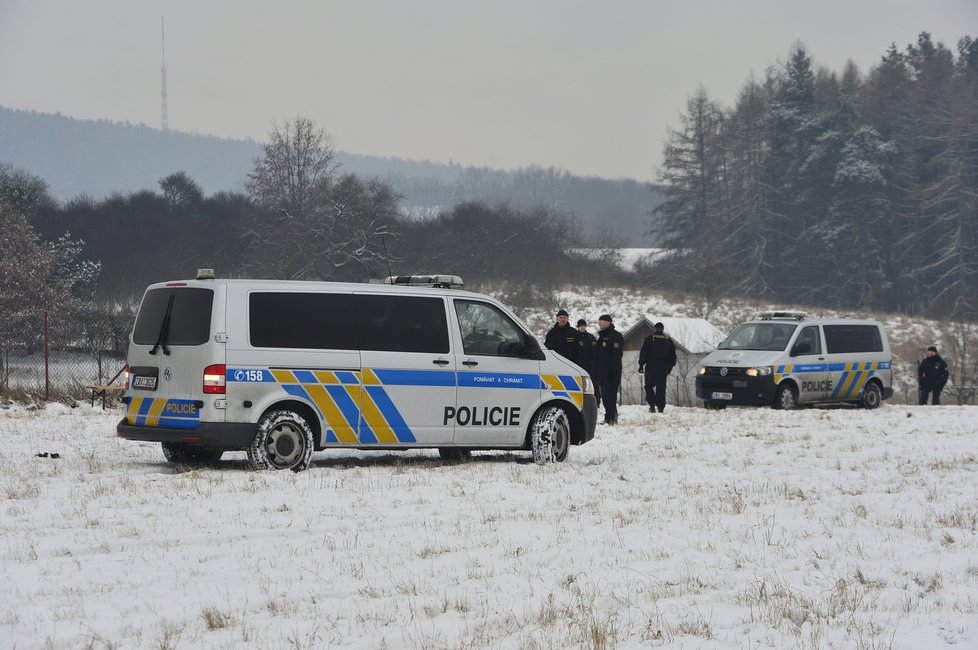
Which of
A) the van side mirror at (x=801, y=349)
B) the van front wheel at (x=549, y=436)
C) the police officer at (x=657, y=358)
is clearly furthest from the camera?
the van side mirror at (x=801, y=349)

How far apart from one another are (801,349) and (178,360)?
53.8 feet

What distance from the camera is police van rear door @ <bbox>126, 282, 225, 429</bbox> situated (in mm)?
11359

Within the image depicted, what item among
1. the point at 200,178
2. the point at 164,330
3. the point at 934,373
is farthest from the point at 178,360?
the point at 200,178

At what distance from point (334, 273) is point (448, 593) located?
65.5 metres

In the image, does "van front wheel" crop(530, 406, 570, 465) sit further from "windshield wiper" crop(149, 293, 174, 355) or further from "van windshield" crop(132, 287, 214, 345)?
"windshield wiper" crop(149, 293, 174, 355)

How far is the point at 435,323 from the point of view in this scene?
12828 millimetres

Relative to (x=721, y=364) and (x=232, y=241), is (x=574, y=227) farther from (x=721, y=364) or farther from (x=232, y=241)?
(x=721, y=364)

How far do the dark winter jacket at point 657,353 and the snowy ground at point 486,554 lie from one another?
9339 mm

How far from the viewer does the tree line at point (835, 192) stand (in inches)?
3204

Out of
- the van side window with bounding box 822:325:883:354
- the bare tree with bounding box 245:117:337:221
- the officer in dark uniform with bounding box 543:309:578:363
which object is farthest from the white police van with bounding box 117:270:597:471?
the bare tree with bounding box 245:117:337:221

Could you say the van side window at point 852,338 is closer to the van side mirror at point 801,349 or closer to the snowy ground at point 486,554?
the van side mirror at point 801,349

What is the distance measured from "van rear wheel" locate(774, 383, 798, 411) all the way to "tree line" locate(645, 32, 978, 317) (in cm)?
5266

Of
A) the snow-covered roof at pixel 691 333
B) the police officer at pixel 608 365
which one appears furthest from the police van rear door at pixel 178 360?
the snow-covered roof at pixel 691 333

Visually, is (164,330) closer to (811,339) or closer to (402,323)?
(402,323)
